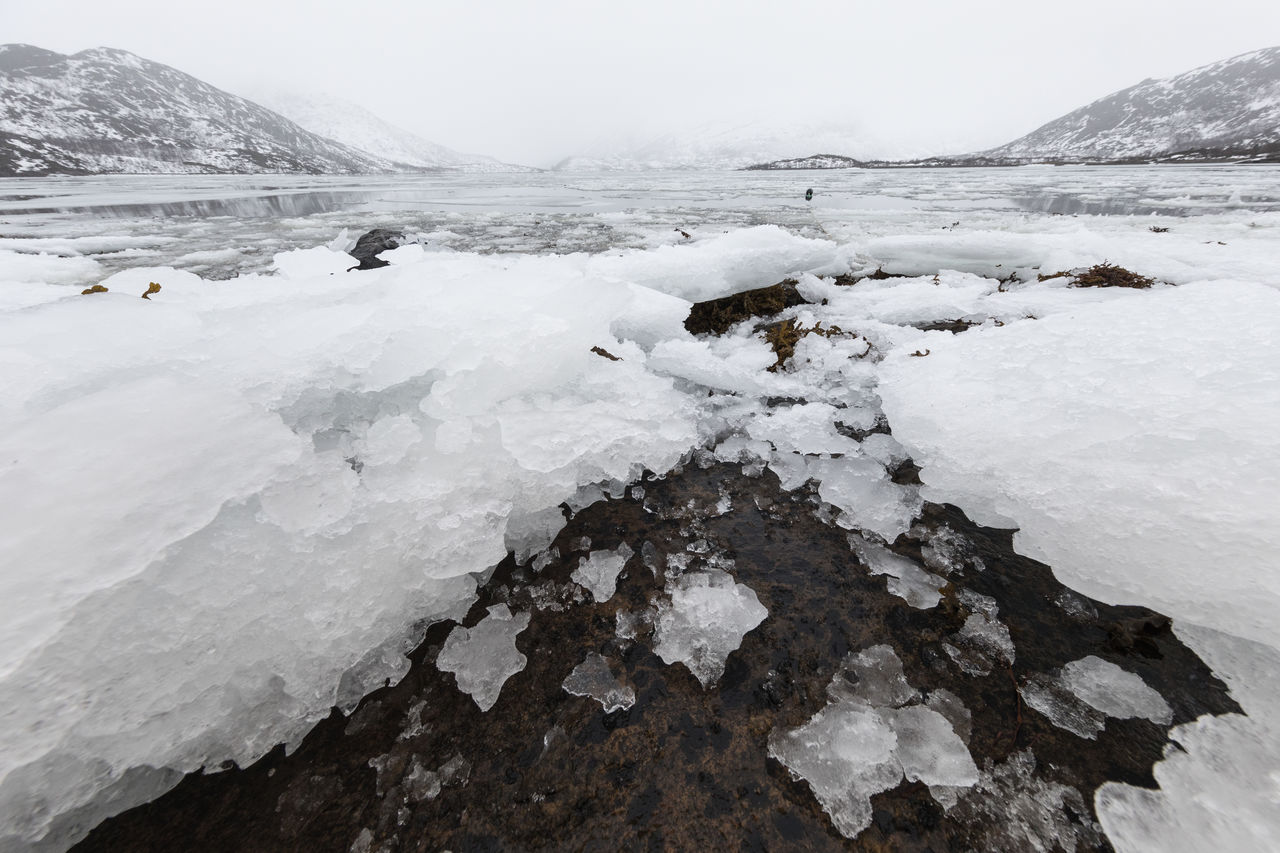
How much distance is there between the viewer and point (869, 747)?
1.21 meters

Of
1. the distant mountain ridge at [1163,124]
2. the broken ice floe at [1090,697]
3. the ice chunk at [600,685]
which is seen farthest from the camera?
the distant mountain ridge at [1163,124]

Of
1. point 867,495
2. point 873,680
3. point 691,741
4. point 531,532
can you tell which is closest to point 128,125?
point 531,532

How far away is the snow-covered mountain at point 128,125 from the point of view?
2916 inches

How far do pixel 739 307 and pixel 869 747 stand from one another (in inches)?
139

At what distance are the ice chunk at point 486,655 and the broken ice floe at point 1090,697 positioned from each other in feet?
4.62

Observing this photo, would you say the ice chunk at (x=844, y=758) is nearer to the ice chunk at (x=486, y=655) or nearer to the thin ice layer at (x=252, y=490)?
the ice chunk at (x=486, y=655)

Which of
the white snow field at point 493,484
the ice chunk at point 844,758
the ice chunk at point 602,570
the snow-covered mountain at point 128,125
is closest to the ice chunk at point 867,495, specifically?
the white snow field at point 493,484

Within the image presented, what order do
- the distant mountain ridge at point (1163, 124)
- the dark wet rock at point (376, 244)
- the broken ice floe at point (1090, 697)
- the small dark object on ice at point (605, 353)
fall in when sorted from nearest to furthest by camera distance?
the broken ice floe at point (1090, 697) → the small dark object on ice at point (605, 353) → the dark wet rock at point (376, 244) → the distant mountain ridge at point (1163, 124)

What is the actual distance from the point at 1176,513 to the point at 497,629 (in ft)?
7.18

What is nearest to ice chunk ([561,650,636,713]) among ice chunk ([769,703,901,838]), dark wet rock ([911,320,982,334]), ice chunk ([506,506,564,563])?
ice chunk ([769,703,901,838])

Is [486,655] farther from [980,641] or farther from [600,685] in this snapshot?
[980,641]

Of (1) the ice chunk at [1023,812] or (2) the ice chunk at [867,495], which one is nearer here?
(1) the ice chunk at [1023,812]

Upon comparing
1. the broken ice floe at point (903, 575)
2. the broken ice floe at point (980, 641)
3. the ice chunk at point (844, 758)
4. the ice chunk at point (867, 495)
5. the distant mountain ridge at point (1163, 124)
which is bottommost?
the ice chunk at point (844, 758)

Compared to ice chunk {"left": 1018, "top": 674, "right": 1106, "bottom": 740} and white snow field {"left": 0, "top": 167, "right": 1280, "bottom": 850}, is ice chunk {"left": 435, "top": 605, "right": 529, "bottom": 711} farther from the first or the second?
ice chunk {"left": 1018, "top": 674, "right": 1106, "bottom": 740}
